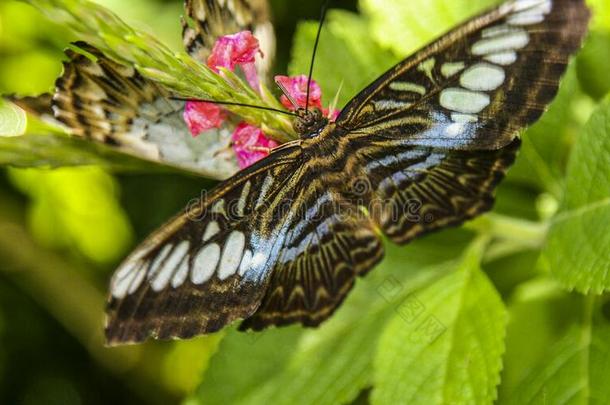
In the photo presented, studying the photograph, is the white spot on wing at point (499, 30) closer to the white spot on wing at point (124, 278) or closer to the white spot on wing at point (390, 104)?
the white spot on wing at point (390, 104)

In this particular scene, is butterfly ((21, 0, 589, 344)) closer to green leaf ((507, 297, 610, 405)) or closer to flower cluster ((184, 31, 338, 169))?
flower cluster ((184, 31, 338, 169))

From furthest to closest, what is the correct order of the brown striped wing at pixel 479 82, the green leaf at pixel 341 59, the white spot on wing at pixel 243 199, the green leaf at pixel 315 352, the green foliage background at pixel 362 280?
the green leaf at pixel 341 59, the green leaf at pixel 315 352, the green foliage background at pixel 362 280, the white spot on wing at pixel 243 199, the brown striped wing at pixel 479 82

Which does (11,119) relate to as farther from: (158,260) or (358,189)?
(358,189)

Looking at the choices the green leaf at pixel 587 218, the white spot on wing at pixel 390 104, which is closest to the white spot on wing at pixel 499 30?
the white spot on wing at pixel 390 104

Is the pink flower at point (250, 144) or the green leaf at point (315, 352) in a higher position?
the pink flower at point (250, 144)

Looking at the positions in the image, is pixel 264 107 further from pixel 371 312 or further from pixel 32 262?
pixel 32 262

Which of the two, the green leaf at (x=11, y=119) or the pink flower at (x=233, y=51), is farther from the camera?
the green leaf at (x=11, y=119)

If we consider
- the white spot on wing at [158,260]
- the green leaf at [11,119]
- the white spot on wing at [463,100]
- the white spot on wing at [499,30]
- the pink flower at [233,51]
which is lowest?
the white spot on wing at [463,100]
